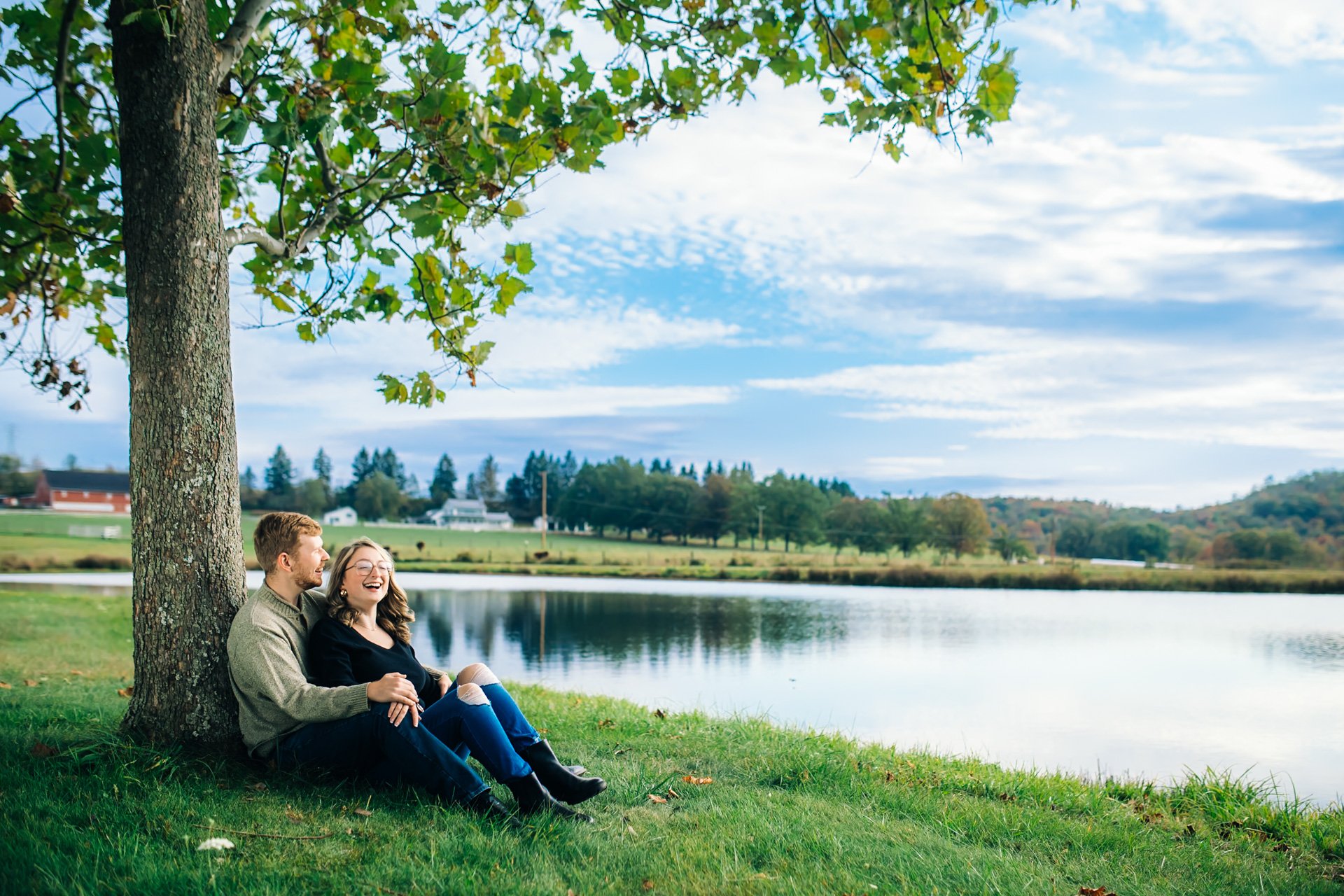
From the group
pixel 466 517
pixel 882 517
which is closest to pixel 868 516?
pixel 882 517

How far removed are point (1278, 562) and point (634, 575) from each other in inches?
1821

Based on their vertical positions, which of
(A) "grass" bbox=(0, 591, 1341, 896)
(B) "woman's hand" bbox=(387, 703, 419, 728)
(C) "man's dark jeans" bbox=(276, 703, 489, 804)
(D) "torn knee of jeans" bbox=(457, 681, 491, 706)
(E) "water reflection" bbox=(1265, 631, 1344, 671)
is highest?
(D) "torn knee of jeans" bbox=(457, 681, 491, 706)

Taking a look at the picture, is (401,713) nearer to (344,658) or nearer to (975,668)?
(344,658)

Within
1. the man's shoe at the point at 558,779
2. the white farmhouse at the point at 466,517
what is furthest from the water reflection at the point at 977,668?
the white farmhouse at the point at 466,517

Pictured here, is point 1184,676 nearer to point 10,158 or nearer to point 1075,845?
point 1075,845

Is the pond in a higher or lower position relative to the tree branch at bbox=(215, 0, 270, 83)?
lower

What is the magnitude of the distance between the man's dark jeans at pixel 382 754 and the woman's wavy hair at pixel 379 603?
603mm

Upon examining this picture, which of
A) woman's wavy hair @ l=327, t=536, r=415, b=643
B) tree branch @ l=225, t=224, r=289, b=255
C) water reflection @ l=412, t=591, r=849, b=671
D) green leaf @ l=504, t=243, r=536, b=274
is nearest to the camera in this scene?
woman's wavy hair @ l=327, t=536, r=415, b=643

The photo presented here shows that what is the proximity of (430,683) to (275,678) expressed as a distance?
87 cm

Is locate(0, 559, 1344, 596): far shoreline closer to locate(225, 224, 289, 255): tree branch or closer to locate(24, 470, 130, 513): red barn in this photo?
locate(225, 224, 289, 255): tree branch

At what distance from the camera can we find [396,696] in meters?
4.27

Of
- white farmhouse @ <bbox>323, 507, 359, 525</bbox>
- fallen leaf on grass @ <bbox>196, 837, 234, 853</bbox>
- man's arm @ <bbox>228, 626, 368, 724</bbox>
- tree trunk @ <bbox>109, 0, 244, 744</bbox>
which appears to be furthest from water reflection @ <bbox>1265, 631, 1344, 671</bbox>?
white farmhouse @ <bbox>323, 507, 359, 525</bbox>

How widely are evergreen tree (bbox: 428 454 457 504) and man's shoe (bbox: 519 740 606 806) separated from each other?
142 m

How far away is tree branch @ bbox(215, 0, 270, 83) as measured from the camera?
5430 mm
